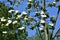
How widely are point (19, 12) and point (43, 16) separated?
3.42 ft

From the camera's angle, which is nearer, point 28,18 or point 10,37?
point 28,18

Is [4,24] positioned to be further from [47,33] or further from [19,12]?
[47,33]

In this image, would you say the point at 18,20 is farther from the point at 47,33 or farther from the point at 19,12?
the point at 47,33

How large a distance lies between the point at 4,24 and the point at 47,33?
1.77m

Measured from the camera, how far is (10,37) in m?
13.7

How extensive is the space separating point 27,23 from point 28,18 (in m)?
0.22

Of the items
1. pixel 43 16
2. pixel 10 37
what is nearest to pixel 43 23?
pixel 43 16

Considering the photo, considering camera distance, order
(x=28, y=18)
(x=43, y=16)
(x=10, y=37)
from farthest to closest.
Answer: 1. (x=10, y=37)
2. (x=28, y=18)
3. (x=43, y=16)

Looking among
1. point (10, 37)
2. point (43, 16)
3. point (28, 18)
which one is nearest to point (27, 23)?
point (28, 18)

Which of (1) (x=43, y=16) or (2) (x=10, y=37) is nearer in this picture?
(1) (x=43, y=16)

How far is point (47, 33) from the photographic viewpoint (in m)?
11.8

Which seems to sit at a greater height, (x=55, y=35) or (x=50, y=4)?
(x=50, y=4)

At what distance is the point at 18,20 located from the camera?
459 inches

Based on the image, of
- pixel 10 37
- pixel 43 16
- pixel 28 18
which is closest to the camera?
pixel 43 16
